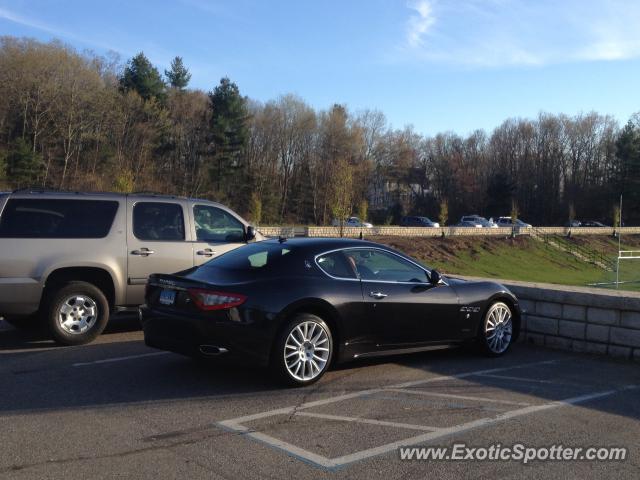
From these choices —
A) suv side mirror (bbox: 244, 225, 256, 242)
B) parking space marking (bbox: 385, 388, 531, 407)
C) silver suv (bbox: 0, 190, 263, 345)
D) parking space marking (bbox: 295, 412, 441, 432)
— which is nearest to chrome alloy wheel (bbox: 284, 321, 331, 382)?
parking space marking (bbox: 385, 388, 531, 407)

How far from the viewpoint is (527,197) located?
112 metres

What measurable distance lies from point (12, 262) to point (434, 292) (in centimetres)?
504

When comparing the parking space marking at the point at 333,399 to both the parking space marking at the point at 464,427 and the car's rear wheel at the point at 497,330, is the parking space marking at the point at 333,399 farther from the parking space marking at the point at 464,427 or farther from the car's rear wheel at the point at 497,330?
the parking space marking at the point at 464,427

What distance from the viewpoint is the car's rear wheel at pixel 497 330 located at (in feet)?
25.2

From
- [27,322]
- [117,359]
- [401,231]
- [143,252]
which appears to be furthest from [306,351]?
[401,231]

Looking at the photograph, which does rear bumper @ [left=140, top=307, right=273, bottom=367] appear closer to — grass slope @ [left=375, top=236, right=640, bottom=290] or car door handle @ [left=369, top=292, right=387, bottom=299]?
car door handle @ [left=369, top=292, right=387, bottom=299]

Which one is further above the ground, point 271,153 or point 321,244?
point 271,153

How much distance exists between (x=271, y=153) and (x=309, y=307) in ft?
250

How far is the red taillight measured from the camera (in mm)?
5988

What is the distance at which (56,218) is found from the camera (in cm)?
826

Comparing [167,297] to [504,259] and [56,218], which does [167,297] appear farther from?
[504,259]

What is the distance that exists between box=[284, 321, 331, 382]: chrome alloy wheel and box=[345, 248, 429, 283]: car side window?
88 centimetres

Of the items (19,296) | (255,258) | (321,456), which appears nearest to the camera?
(321,456)

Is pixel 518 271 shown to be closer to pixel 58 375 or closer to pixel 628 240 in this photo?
pixel 628 240
